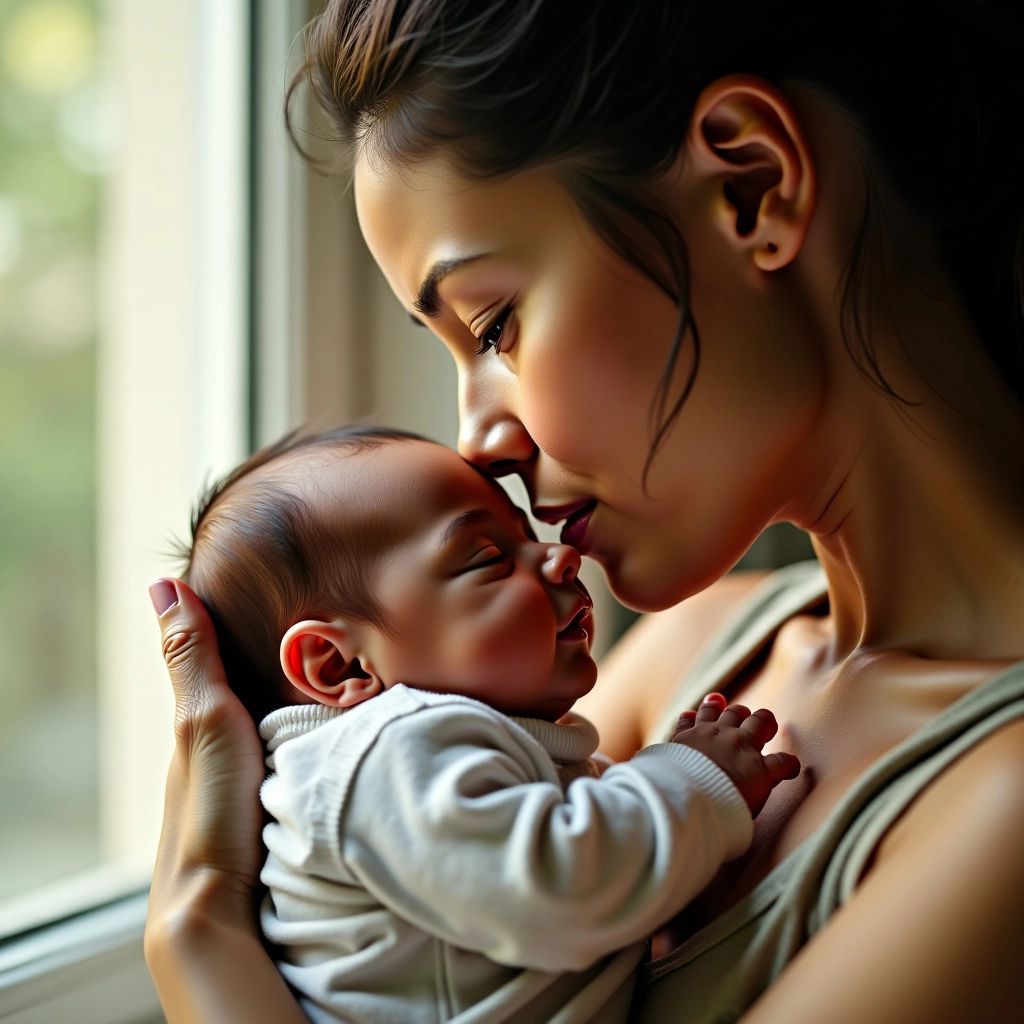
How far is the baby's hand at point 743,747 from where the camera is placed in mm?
917

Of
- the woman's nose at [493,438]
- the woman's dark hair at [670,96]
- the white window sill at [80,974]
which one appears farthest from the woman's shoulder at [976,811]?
the white window sill at [80,974]

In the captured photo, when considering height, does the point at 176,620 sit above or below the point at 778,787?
above

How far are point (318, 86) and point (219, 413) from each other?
63 cm

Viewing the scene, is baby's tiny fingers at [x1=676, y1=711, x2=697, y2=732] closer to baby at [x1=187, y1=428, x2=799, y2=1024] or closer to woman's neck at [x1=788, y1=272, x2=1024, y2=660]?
baby at [x1=187, y1=428, x2=799, y2=1024]

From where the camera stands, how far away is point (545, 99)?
0.89 metres

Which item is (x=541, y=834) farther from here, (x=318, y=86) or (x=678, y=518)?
(x=318, y=86)

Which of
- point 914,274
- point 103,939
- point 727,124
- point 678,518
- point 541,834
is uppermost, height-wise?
point 727,124

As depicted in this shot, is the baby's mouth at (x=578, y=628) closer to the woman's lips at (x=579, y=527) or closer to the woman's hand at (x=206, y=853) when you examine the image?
the woman's lips at (x=579, y=527)

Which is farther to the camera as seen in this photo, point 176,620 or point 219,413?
point 219,413

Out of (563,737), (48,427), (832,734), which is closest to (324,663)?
(563,737)

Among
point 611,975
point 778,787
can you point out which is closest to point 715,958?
point 611,975

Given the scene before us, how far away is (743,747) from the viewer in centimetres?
94

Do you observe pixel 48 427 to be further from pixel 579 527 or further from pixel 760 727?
pixel 760 727

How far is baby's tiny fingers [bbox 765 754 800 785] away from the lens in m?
0.94
